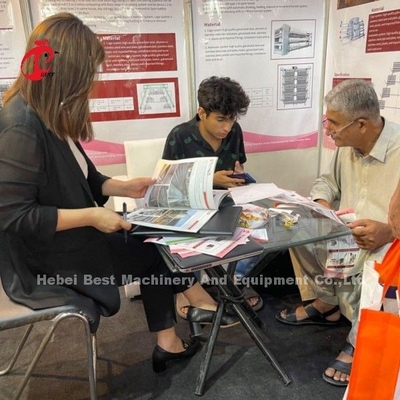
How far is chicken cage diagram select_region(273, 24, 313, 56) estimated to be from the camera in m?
2.49

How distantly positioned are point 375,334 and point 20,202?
38.0 inches

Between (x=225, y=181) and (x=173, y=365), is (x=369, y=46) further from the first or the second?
(x=173, y=365)

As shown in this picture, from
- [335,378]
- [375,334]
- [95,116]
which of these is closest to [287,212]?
[375,334]

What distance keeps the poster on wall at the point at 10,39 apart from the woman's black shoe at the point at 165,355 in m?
1.68

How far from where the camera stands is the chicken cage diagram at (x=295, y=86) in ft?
8.50

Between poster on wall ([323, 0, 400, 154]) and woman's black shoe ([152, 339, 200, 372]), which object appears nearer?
woman's black shoe ([152, 339, 200, 372])

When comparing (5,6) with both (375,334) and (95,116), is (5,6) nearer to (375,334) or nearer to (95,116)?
(95,116)

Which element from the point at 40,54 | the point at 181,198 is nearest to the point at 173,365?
the point at 181,198

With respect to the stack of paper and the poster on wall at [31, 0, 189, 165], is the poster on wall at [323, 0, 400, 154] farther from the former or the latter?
the stack of paper

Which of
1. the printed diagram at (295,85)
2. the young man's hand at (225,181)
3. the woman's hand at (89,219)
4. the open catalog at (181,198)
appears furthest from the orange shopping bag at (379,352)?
the printed diagram at (295,85)

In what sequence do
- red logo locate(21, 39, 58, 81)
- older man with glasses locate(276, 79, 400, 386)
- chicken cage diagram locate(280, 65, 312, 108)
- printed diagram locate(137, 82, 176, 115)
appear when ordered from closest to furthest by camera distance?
1. red logo locate(21, 39, 58, 81)
2. older man with glasses locate(276, 79, 400, 386)
3. printed diagram locate(137, 82, 176, 115)
4. chicken cage diagram locate(280, 65, 312, 108)

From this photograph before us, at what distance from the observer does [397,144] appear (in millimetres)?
1544

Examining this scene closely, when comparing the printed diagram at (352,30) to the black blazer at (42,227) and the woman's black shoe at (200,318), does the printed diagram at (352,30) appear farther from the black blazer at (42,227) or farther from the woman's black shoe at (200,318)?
the black blazer at (42,227)

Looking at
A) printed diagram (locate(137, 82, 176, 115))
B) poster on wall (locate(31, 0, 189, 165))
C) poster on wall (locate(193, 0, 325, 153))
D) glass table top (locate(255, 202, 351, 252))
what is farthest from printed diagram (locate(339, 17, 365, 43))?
glass table top (locate(255, 202, 351, 252))
